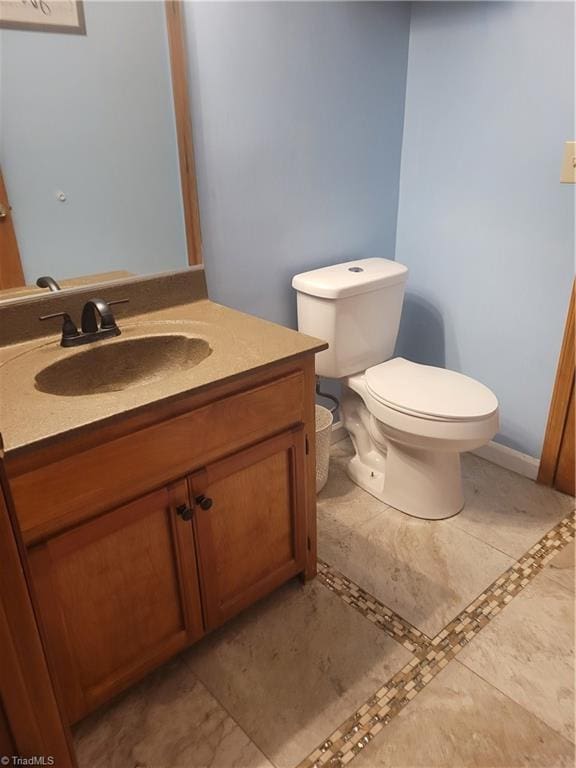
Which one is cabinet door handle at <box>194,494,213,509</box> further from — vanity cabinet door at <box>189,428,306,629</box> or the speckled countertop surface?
the speckled countertop surface

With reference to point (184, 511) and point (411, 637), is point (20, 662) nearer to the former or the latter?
point (184, 511)

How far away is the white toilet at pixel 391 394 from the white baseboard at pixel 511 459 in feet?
1.23

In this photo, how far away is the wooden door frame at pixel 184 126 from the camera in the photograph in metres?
1.49

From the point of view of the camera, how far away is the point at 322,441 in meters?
2.09

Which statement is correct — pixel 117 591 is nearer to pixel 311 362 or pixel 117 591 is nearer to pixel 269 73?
pixel 311 362

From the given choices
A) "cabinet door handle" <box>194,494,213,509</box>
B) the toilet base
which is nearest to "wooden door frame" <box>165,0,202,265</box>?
"cabinet door handle" <box>194,494,213,509</box>

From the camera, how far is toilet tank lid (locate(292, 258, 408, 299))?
1915 millimetres

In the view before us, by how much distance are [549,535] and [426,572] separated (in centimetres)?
49

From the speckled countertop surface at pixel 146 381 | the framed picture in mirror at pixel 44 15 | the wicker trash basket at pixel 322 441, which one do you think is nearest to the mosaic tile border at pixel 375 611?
the wicker trash basket at pixel 322 441

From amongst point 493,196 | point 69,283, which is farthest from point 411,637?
point 493,196

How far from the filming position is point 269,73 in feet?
5.74

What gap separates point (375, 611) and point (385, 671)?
0.20 meters

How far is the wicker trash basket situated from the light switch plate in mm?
1134

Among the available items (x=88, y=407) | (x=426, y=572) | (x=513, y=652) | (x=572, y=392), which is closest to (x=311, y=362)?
(x=88, y=407)
